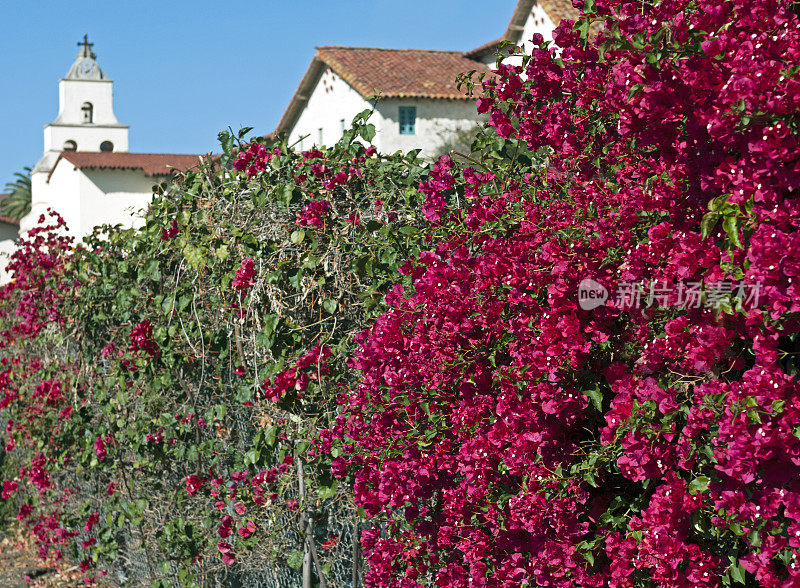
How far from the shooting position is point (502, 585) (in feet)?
8.64

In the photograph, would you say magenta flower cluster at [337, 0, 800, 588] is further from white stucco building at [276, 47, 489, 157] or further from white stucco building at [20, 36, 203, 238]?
white stucco building at [20, 36, 203, 238]

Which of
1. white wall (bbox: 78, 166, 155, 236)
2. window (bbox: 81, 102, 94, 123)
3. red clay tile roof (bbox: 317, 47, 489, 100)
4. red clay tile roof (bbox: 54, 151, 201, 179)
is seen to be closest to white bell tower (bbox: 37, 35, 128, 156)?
window (bbox: 81, 102, 94, 123)

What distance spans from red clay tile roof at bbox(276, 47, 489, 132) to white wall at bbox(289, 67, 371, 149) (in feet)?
1.29

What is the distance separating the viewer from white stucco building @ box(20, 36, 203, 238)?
3638 cm

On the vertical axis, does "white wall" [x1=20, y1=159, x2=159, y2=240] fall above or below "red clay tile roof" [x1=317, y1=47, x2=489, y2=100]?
below

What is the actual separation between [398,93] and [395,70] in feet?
6.24

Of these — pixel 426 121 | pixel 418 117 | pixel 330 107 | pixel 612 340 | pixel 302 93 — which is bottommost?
pixel 612 340

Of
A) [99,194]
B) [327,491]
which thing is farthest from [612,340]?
[99,194]

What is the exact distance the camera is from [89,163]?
36375mm

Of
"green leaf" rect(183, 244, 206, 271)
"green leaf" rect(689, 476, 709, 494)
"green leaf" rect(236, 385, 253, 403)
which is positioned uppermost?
"green leaf" rect(183, 244, 206, 271)

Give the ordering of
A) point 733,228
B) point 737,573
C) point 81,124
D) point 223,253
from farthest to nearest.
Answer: point 81,124 < point 223,253 < point 737,573 < point 733,228

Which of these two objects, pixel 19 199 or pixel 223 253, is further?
pixel 19 199

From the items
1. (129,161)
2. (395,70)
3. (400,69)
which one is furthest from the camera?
(129,161)

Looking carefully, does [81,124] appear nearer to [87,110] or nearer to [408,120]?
[87,110]
